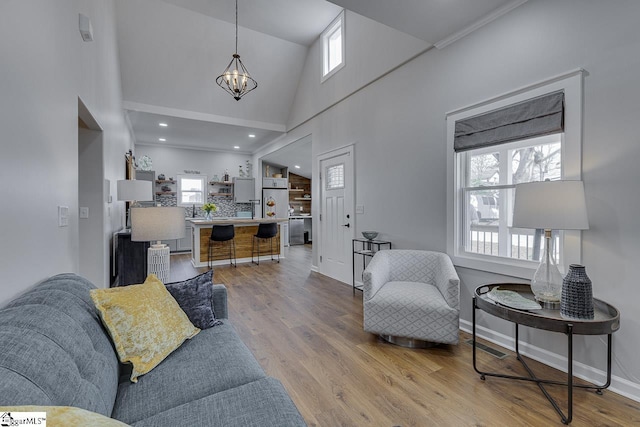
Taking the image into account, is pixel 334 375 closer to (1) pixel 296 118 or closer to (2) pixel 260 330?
(2) pixel 260 330

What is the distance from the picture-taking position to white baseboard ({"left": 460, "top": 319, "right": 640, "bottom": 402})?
1.88 metres

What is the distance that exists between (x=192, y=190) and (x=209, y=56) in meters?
4.28

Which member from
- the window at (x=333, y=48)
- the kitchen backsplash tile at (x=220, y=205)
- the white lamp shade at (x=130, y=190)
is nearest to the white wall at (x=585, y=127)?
the window at (x=333, y=48)

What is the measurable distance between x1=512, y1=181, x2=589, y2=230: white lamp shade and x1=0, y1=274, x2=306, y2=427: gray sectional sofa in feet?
5.89

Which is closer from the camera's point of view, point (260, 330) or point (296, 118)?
point (260, 330)

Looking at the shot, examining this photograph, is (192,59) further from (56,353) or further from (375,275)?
(56,353)

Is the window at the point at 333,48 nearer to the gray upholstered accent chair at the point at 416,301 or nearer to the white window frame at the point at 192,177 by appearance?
the gray upholstered accent chair at the point at 416,301

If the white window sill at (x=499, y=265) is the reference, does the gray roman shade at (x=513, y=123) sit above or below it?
above

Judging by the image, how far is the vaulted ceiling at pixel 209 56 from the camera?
4516 millimetres

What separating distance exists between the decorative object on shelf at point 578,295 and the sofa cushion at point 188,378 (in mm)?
1748

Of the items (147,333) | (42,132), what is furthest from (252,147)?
(147,333)

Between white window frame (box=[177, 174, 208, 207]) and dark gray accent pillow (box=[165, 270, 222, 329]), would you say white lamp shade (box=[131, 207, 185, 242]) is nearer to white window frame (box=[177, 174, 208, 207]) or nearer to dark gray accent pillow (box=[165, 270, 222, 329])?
dark gray accent pillow (box=[165, 270, 222, 329])

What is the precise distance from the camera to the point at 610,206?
196cm

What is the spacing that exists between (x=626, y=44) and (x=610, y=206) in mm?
1037
